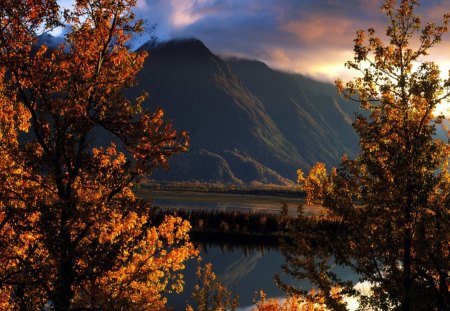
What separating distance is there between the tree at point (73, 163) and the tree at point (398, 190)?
5.05 metres

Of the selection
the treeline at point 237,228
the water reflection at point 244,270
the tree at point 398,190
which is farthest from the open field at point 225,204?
the tree at point 398,190

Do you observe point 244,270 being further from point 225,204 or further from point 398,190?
point 225,204

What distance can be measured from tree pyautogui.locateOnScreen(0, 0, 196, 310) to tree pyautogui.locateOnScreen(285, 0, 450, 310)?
5052mm

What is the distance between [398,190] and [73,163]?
820cm

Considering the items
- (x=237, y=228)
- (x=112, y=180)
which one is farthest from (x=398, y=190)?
(x=237, y=228)

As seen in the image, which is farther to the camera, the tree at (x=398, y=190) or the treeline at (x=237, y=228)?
the treeline at (x=237, y=228)

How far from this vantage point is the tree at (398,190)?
563 inches

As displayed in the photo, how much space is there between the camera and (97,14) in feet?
46.1

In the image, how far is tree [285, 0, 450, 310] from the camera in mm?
14289

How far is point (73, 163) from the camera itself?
1417 cm

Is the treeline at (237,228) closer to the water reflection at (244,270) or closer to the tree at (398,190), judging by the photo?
the water reflection at (244,270)

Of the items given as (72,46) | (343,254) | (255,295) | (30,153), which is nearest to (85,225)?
(30,153)

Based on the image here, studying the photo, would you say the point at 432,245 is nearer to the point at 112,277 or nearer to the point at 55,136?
the point at 112,277

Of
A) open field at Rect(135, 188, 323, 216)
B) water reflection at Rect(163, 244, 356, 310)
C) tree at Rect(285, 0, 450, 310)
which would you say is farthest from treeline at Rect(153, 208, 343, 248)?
tree at Rect(285, 0, 450, 310)
